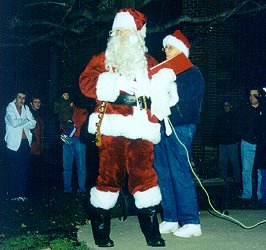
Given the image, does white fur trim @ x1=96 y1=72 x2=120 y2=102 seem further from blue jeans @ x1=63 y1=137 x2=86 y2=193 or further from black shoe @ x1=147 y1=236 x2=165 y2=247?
blue jeans @ x1=63 y1=137 x2=86 y2=193

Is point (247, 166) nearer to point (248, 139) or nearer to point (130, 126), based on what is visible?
point (248, 139)

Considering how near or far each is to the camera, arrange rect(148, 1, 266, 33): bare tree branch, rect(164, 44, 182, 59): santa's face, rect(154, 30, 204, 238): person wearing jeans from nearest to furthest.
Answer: rect(154, 30, 204, 238): person wearing jeans, rect(164, 44, 182, 59): santa's face, rect(148, 1, 266, 33): bare tree branch

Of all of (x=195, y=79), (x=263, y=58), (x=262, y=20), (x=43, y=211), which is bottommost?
(x=43, y=211)

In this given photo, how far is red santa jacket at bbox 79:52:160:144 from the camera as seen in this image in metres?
4.29

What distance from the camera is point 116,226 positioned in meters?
5.38

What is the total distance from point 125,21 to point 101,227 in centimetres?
193

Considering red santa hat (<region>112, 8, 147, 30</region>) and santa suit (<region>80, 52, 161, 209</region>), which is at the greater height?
red santa hat (<region>112, 8, 147, 30</region>)

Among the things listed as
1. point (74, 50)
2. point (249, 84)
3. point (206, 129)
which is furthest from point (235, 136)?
point (74, 50)

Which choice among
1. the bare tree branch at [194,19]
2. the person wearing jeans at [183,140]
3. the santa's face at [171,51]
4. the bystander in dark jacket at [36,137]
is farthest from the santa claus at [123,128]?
the bystander in dark jacket at [36,137]

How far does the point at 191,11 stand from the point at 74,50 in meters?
3.55

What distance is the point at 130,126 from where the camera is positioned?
4.29 m

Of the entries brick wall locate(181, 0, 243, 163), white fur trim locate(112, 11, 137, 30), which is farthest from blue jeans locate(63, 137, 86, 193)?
white fur trim locate(112, 11, 137, 30)

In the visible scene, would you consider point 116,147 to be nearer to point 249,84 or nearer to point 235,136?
point 235,136

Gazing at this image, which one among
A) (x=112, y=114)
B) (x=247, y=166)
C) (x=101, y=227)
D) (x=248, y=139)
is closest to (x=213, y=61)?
(x=248, y=139)
